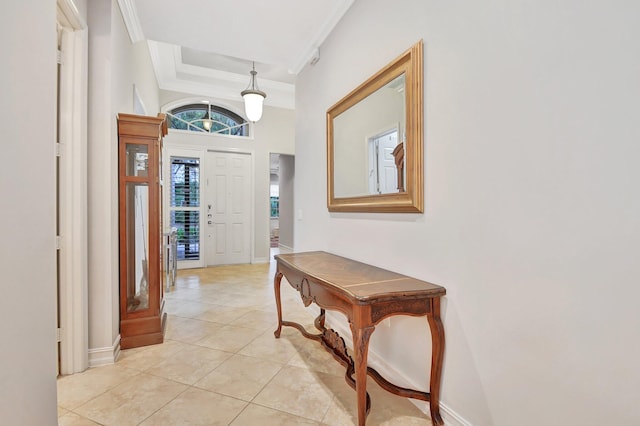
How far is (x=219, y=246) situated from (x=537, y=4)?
5465mm

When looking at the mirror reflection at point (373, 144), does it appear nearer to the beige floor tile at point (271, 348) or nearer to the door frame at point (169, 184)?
the beige floor tile at point (271, 348)

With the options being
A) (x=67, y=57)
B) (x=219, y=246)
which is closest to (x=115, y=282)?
(x=67, y=57)

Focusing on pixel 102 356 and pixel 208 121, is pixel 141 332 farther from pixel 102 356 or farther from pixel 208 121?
pixel 208 121

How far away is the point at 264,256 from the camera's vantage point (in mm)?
6004

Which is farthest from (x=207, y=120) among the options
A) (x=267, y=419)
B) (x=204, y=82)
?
(x=267, y=419)

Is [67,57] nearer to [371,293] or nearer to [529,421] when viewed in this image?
[371,293]

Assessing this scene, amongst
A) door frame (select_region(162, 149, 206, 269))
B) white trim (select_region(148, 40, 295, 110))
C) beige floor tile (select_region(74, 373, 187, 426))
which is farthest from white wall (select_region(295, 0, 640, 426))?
door frame (select_region(162, 149, 206, 269))

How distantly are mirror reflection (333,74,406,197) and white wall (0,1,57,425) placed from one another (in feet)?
5.28

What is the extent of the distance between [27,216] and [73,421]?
46.2 inches

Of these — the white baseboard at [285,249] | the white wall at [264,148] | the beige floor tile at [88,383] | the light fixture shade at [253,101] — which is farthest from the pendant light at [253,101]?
the white baseboard at [285,249]

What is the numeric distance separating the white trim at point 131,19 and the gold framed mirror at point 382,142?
1777mm

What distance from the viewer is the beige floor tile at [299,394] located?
1622mm

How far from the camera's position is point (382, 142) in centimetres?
193

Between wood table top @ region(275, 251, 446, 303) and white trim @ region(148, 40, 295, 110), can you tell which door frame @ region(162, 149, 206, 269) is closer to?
white trim @ region(148, 40, 295, 110)
